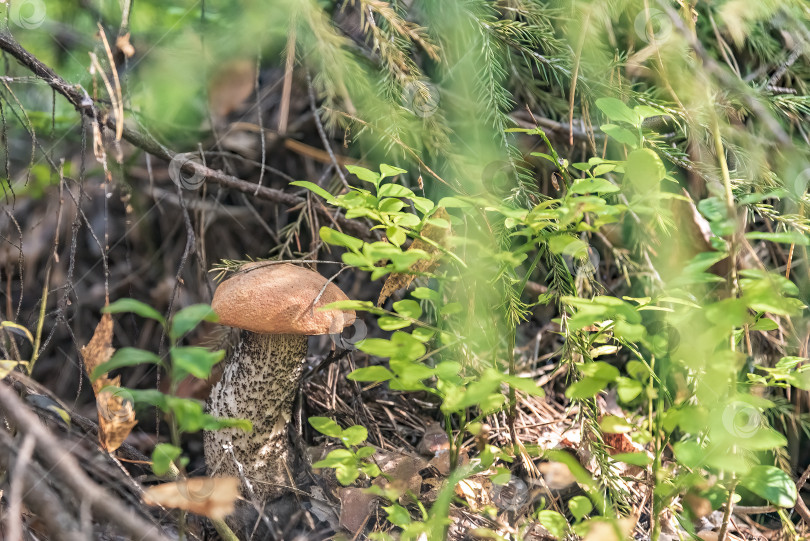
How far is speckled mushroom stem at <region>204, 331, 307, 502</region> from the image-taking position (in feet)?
4.86

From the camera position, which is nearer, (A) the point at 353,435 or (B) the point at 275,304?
(A) the point at 353,435

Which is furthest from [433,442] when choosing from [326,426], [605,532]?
[605,532]

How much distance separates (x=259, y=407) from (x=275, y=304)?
38cm

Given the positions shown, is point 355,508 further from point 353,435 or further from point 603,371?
point 603,371

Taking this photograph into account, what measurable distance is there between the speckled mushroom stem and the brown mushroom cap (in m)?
0.19

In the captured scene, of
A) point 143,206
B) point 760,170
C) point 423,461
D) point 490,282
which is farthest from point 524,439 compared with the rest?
point 143,206

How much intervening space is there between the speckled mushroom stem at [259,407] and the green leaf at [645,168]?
90cm

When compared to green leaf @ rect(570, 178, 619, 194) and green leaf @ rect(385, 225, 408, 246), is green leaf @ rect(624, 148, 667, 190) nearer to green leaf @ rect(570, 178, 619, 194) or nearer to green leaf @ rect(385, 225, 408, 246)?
green leaf @ rect(570, 178, 619, 194)

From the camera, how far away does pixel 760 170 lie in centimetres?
130

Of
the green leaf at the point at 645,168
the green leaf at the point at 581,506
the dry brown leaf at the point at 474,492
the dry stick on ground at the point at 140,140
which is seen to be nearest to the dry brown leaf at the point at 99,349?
the dry stick on ground at the point at 140,140

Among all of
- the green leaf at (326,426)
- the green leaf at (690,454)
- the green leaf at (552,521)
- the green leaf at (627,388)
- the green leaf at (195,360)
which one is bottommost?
the green leaf at (552,521)

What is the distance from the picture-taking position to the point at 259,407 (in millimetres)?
1502

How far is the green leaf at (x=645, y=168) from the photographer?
0.92m

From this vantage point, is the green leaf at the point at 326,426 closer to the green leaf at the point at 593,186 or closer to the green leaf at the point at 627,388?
the green leaf at the point at 627,388
